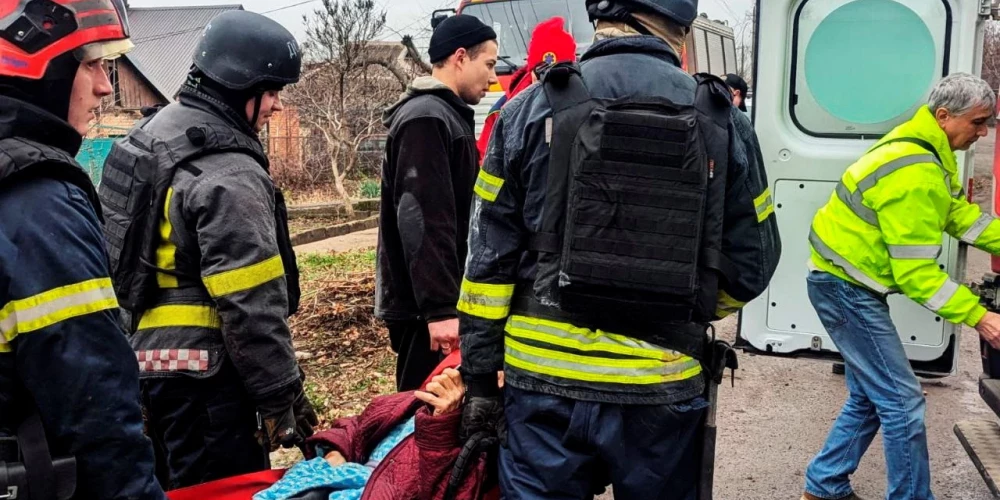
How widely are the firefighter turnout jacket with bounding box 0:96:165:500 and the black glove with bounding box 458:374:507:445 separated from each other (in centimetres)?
91

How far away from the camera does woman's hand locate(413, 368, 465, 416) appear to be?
2.47 m

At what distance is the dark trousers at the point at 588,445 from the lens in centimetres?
221

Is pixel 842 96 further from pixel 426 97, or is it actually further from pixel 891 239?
pixel 426 97

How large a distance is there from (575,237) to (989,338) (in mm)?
2167

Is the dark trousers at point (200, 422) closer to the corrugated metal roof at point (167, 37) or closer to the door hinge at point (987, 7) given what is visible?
the door hinge at point (987, 7)

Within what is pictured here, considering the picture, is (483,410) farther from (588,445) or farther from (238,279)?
(238,279)

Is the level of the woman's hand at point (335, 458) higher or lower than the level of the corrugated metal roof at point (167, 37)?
lower

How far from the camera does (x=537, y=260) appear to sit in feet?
7.55

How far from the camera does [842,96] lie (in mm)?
4215

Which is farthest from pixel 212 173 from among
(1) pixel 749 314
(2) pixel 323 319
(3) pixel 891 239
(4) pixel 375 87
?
(4) pixel 375 87

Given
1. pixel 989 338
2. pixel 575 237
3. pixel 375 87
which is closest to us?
pixel 575 237

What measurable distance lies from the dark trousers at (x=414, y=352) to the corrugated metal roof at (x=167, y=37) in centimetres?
3651

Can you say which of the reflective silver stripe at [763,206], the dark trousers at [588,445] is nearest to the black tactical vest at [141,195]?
the dark trousers at [588,445]

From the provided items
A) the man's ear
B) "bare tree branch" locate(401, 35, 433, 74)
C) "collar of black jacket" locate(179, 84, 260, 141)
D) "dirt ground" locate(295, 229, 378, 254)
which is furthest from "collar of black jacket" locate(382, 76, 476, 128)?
"bare tree branch" locate(401, 35, 433, 74)
